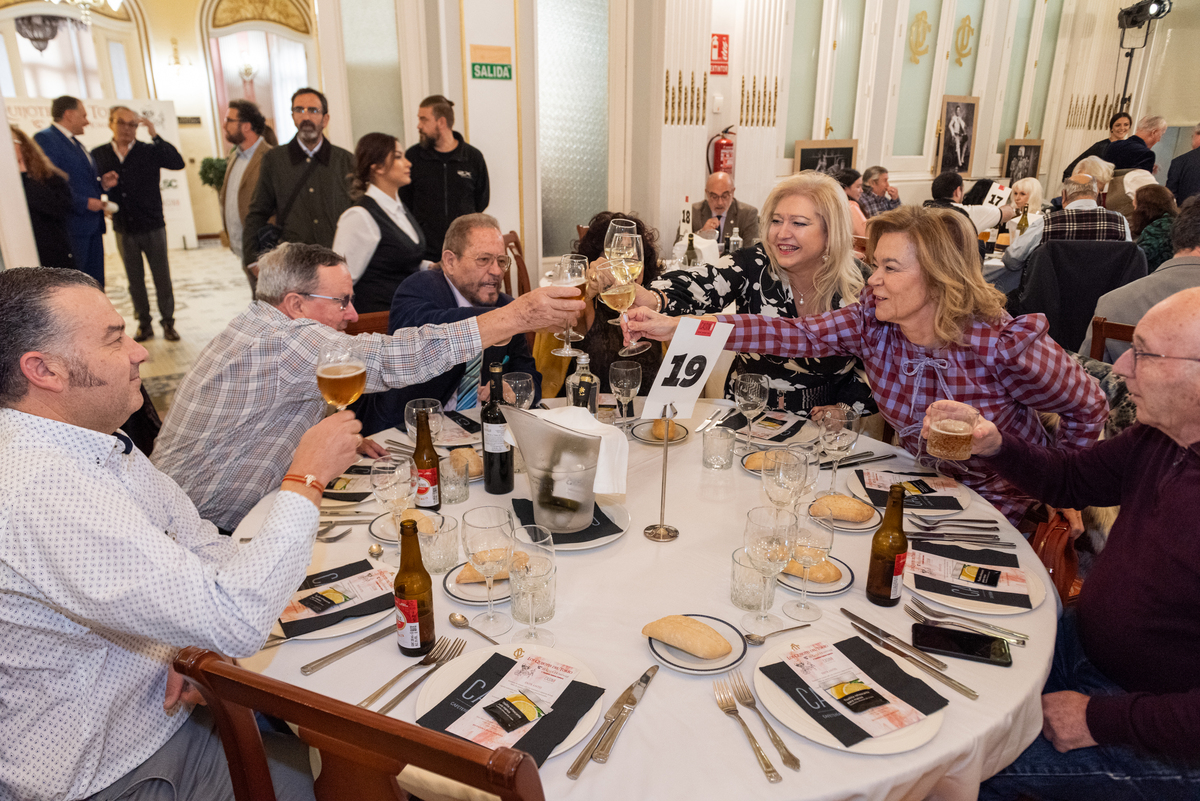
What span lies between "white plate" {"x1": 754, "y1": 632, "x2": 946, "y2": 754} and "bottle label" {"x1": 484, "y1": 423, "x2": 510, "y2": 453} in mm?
884

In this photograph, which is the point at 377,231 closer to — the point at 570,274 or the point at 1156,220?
the point at 570,274

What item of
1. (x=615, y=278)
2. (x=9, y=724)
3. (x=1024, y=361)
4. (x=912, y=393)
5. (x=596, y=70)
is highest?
→ (x=596, y=70)

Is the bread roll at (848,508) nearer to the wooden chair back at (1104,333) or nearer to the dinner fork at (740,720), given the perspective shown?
the dinner fork at (740,720)

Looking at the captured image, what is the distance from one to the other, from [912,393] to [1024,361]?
327 mm

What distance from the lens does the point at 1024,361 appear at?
2.09 meters

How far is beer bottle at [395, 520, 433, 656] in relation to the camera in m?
1.29

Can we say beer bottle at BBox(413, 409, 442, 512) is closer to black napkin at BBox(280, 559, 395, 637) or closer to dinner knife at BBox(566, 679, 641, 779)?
black napkin at BBox(280, 559, 395, 637)

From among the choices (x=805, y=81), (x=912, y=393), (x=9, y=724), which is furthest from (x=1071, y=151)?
(x=9, y=724)

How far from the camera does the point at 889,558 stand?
1.46 meters

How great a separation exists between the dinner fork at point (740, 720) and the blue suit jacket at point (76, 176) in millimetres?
5001

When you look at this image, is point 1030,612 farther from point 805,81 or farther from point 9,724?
point 805,81

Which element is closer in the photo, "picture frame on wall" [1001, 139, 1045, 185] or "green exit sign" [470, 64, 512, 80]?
"green exit sign" [470, 64, 512, 80]

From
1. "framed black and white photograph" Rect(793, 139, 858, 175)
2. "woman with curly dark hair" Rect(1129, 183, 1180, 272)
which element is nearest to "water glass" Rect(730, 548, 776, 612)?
"woman with curly dark hair" Rect(1129, 183, 1180, 272)

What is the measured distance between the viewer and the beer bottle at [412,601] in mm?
1289
